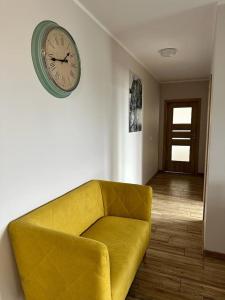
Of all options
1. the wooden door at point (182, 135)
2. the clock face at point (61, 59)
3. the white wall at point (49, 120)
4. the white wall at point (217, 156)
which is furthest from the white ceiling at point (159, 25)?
the wooden door at point (182, 135)

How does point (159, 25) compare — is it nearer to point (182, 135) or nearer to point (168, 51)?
point (168, 51)

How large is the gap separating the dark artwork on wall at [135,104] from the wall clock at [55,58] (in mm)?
1609

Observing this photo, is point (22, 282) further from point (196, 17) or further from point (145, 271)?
point (196, 17)

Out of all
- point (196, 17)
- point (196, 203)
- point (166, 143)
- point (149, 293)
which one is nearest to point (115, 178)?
point (149, 293)

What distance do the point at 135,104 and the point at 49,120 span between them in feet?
7.43

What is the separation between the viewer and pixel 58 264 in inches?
50.7

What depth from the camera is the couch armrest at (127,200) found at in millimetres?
2160

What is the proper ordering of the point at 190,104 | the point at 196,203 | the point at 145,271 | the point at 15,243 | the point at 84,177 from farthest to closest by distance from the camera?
the point at 190,104, the point at 196,203, the point at 84,177, the point at 145,271, the point at 15,243

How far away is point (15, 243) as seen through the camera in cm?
139

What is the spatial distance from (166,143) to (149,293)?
4.55 meters

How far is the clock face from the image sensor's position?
1.68 m

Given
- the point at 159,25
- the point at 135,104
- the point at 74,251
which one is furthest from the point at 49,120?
the point at 135,104

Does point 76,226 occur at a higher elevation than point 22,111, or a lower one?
lower

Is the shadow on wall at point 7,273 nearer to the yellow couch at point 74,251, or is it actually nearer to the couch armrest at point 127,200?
the yellow couch at point 74,251
